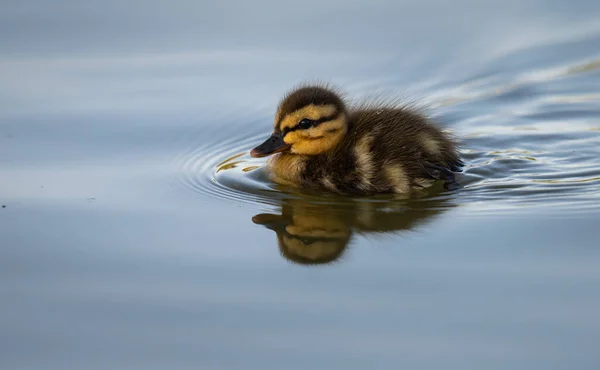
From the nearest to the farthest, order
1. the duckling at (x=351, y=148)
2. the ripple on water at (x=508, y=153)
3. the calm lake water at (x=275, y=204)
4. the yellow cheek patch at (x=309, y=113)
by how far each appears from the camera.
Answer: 1. the calm lake water at (x=275, y=204)
2. the ripple on water at (x=508, y=153)
3. the duckling at (x=351, y=148)
4. the yellow cheek patch at (x=309, y=113)

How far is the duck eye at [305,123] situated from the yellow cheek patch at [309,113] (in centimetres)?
1

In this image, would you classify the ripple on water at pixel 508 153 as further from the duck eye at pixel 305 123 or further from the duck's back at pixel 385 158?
the duck eye at pixel 305 123

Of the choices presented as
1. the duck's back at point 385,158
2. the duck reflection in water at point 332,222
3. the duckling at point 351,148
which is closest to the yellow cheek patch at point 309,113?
the duckling at point 351,148

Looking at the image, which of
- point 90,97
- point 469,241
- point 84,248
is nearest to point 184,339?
point 84,248

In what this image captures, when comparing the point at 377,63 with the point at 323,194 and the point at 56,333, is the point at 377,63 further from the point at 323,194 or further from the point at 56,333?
the point at 56,333

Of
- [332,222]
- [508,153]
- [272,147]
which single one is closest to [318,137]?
[272,147]

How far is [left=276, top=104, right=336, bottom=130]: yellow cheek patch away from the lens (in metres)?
4.52

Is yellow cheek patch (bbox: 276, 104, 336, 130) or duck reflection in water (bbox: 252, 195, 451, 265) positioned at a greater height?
yellow cheek patch (bbox: 276, 104, 336, 130)

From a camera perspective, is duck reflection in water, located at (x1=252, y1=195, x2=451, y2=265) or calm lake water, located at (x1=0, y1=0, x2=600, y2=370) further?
duck reflection in water, located at (x1=252, y1=195, x2=451, y2=265)

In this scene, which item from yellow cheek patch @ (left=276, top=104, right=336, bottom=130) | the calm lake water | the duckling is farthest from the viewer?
yellow cheek patch @ (left=276, top=104, right=336, bottom=130)

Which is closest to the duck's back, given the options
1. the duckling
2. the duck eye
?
the duckling

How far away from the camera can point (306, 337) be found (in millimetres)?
2914

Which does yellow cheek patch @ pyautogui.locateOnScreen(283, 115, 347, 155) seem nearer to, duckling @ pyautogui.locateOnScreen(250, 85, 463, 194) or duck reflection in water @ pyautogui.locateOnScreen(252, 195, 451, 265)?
duckling @ pyautogui.locateOnScreen(250, 85, 463, 194)

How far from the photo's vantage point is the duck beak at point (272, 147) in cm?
458
